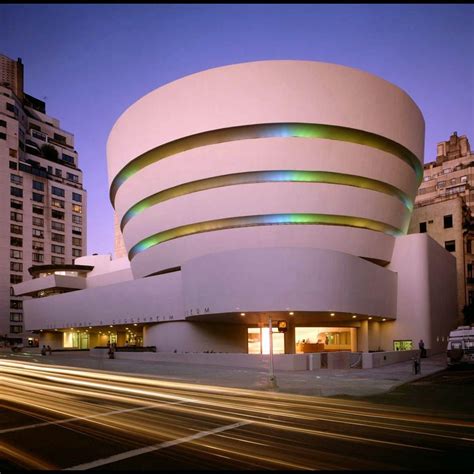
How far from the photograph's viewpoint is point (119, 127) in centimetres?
5812

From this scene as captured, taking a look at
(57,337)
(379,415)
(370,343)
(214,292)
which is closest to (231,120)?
(214,292)

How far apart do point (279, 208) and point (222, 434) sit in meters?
37.1

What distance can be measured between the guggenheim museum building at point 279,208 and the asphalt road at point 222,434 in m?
24.8

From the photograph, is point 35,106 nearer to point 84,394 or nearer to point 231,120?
point 231,120

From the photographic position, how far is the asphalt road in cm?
959

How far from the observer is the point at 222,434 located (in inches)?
479

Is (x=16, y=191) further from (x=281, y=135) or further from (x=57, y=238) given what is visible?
(x=281, y=135)

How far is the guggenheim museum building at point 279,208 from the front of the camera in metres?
44.6

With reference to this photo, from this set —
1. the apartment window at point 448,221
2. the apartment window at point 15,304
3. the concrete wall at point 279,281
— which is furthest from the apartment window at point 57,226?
the apartment window at point 448,221

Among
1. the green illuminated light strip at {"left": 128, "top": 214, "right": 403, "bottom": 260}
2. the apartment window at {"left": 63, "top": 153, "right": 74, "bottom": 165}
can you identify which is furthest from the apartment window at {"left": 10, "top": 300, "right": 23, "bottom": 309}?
the green illuminated light strip at {"left": 128, "top": 214, "right": 403, "bottom": 260}

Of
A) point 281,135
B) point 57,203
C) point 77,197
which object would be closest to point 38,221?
point 57,203

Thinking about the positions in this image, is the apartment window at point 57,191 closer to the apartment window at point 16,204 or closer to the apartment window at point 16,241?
the apartment window at point 16,204

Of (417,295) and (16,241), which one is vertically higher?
(16,241)

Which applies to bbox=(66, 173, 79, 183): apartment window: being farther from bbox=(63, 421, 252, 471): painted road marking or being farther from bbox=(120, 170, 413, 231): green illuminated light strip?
bbox=(63, 421, 252, 471): painted road marking
